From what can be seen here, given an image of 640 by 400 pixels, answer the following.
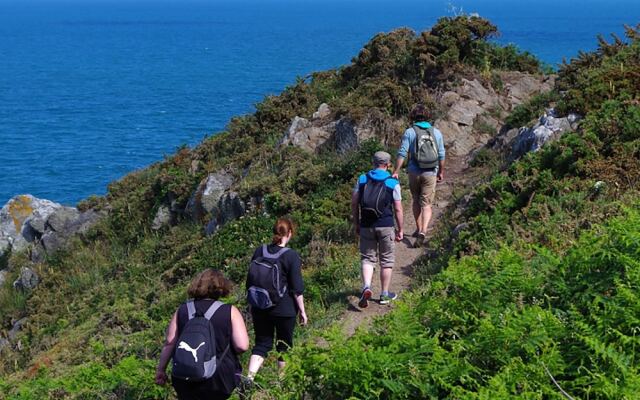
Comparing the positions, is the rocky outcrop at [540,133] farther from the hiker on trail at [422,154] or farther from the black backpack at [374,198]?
the black backpack at [374,198]

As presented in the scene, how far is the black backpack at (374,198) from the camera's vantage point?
31.8ft

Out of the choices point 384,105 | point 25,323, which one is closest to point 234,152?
point 384,105

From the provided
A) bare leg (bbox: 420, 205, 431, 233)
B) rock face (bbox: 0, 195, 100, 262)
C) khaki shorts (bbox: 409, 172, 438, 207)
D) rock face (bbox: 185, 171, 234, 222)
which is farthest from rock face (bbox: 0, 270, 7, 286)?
khaki shorts (bbox: 409, 172, 438, 207)

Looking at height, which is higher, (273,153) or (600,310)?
(600,310)

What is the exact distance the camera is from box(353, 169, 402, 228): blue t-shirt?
31.8 feet

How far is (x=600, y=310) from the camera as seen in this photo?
227 inches

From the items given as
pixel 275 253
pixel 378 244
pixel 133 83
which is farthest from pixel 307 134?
pixel 133 83

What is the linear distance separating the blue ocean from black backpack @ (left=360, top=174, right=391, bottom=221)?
14.6 meters

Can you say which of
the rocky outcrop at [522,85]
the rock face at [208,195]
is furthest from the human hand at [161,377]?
the rocky outcrop at [522,85]

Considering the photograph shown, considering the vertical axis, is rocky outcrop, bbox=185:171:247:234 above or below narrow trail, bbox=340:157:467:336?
below

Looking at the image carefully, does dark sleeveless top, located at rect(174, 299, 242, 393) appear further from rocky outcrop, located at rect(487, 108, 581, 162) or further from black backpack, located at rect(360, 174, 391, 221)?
rocky outcrop, located at rect(487, 108, 581, 162)

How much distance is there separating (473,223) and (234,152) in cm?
1181

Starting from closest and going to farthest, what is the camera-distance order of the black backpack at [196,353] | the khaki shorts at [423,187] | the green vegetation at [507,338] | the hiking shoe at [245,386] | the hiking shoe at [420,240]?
1. the green vegetation at [507,338]
2. the black backpack at [196,353]
3. the hiking shoe at [245,386]
4. the khaki shorts at [423,187]
5. the hiking shoe at [420,240]

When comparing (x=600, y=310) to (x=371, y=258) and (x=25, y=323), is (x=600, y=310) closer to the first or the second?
(x=371, y=258)
